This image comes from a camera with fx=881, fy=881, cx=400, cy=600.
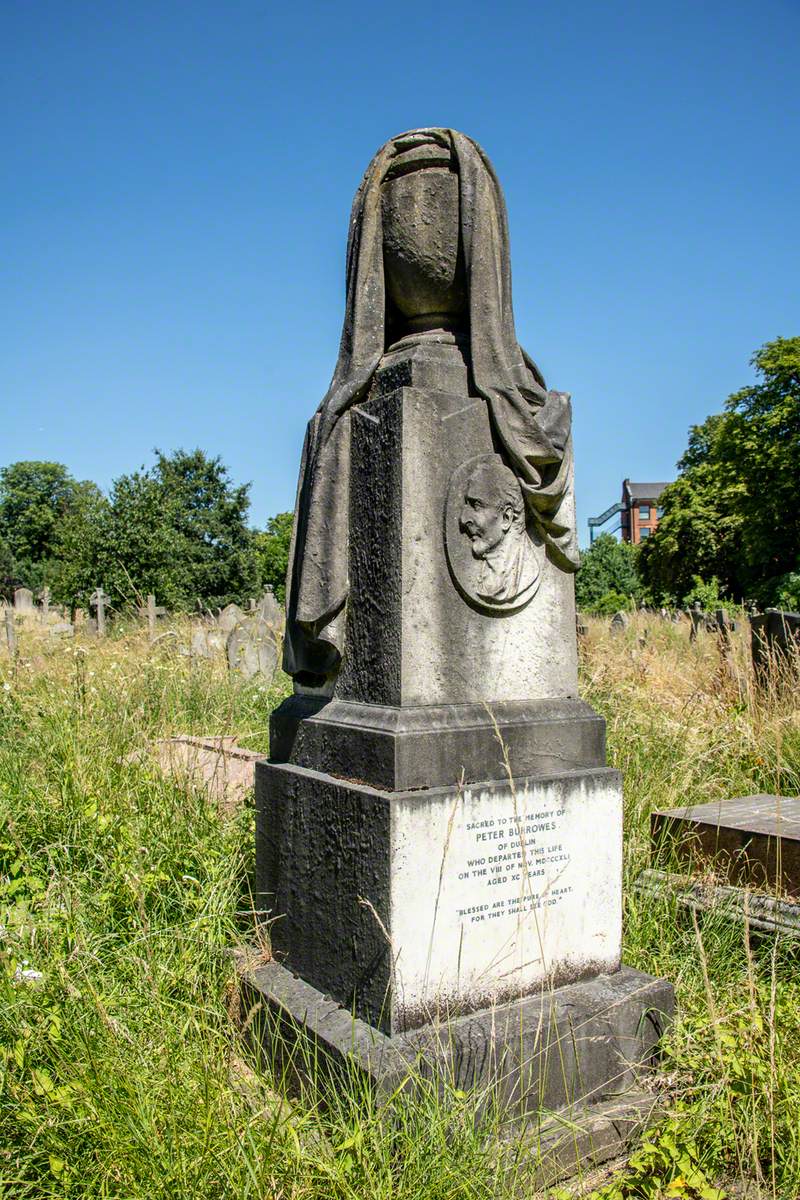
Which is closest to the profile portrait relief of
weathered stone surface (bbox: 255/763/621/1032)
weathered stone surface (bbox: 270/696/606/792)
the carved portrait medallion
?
the carved portrait medallion

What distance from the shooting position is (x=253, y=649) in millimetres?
10211

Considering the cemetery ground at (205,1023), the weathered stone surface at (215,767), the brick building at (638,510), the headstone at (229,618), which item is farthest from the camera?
the brick building at (638,510)

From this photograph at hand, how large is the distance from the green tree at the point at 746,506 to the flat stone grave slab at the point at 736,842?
775 inches

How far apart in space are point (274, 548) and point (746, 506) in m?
→ 38.3

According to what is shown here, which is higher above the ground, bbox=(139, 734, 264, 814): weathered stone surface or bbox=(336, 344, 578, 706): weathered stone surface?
bbox=(336, 344, 578, 706): weathered stone surface

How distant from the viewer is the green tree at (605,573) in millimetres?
49531

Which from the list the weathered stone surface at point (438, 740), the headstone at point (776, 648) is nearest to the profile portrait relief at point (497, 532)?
the weathered stone surface at point (438, 740)

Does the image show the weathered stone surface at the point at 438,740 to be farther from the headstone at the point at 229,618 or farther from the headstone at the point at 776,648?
the headstone at the point at 229,618

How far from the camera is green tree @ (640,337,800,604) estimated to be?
26.7 metres

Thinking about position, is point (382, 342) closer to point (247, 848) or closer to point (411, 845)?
point (411, 845)

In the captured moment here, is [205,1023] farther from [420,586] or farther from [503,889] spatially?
[420,586]

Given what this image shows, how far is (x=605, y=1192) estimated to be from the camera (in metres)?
2.34

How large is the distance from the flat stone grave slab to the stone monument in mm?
1138

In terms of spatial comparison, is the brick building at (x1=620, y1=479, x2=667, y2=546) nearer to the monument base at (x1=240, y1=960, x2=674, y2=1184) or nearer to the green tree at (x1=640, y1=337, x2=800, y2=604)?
the green tree at (x1=640, y1=337, x2=800, y2=604)
